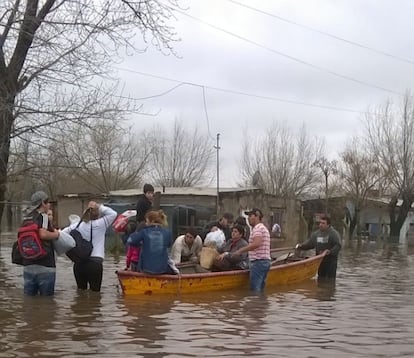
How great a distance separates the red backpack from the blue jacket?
1.88m

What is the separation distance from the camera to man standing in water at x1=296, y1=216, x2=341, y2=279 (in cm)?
1564

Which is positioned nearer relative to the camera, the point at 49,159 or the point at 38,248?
the point at 38,248

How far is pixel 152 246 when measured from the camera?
457 inches

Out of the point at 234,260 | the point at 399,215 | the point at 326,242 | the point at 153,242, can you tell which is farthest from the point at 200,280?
the point at 399,215

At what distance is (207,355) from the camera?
24.5 feet

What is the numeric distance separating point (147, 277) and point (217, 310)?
1519 millimetres

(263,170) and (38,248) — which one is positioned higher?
(263,170)

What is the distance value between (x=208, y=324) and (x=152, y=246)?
2.47m

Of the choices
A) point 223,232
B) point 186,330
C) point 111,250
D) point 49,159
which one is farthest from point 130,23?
point 111,250

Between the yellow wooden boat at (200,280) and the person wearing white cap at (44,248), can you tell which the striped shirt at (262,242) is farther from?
the person wearing white cap at (44,248)

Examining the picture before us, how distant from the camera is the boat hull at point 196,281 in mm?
11781

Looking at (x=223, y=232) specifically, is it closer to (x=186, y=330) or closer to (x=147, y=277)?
(x=147, y=277)

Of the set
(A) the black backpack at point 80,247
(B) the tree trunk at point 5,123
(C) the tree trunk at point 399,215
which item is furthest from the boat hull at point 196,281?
(C) the tree trunk at point 399,215

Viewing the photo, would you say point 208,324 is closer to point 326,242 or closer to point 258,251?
point 258,251
